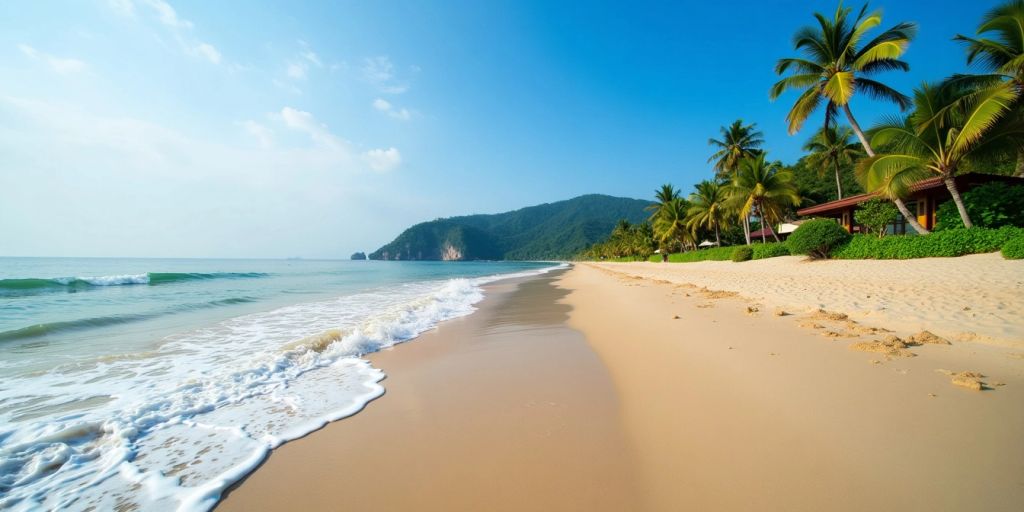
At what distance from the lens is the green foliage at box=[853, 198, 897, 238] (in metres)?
16.5

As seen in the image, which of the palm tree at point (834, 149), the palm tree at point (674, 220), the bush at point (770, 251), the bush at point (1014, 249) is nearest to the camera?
the bush at point (1014, 249)

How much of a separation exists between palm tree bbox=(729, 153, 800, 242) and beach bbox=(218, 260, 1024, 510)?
72.2 feet

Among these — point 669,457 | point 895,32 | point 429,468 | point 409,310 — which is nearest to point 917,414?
point 669,457

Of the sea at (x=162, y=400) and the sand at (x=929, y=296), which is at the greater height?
the sand at (x=929, y=296)

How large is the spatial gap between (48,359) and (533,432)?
8.67 metres

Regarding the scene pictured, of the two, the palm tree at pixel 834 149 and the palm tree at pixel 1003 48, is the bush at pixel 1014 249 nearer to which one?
the palm tree at pixel 1003 48

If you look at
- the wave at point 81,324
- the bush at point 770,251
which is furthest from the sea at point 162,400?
the bush at point 770,251

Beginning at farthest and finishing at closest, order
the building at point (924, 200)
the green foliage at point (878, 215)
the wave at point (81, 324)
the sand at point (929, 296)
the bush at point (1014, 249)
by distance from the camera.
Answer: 1. the green foliage at point (878, 215)
2. the building at point (924, 200)
3. the bush at point (1014, 249)
4. the wave at point (81, 324)
5. the sand at point (929, 296)

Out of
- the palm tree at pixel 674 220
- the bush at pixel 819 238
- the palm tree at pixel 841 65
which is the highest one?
the palm tree at pixel 841 65

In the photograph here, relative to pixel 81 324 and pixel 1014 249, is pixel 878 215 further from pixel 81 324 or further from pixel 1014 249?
pixel 81 324

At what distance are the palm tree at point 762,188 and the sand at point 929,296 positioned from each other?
503 inches

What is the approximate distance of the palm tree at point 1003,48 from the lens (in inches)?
457

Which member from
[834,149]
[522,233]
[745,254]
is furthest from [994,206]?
[522,233]

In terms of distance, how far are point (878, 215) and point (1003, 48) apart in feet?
23.3
